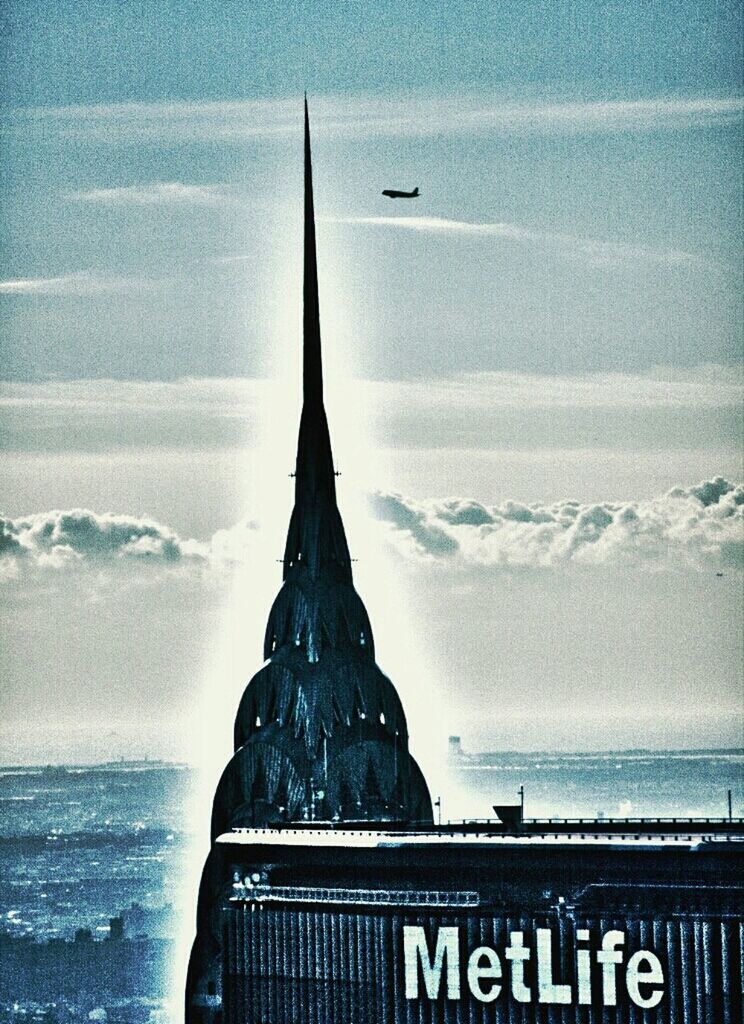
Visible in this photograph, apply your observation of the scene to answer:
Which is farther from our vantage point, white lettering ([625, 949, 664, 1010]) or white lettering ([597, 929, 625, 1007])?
white lettering ([597, 929, 625, 1007])

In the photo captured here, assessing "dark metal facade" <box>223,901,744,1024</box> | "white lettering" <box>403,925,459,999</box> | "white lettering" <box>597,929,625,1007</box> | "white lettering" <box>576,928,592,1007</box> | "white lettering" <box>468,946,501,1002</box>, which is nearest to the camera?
"dark metal facade" <box>223,901,744,1024</box>

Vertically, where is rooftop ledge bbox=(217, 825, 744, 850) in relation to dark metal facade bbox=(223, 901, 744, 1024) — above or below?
above

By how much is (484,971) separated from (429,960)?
3.55 meters

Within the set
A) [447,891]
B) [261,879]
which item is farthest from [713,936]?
[261,879]

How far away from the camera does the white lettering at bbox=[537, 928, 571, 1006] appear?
161 meters

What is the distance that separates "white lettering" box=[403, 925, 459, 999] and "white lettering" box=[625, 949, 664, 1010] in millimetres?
10362

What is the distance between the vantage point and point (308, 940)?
559 ft

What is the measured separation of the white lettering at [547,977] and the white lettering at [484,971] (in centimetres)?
254

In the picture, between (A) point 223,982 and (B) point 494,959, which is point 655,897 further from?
(A) point 223,982

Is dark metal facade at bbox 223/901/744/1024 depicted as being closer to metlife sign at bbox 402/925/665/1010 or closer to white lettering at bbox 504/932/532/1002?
metlife sign at bbox 402/925/665/1010

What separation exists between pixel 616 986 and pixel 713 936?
20.2 feet

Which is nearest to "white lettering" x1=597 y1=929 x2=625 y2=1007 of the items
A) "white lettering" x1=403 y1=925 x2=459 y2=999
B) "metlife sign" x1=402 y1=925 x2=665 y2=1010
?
"metlife sign" x1=402 y1=925 x2=665 y2=1010

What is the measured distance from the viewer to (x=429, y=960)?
166 metres

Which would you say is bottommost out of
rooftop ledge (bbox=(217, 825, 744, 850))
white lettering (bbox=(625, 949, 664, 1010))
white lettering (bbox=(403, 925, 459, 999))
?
white lettering (bbox=(625, 949, 664, 1010))
